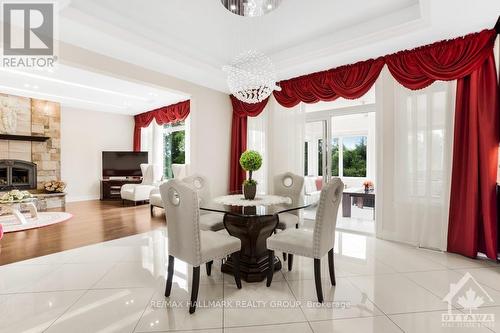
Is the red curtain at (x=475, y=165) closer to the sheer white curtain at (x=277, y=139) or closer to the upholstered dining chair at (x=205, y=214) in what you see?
the sheer white curtain at (x=277, y=139)

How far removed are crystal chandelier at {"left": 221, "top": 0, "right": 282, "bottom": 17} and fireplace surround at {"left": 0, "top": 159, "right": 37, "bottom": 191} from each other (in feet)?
23.2

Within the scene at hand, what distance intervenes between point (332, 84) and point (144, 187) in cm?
531

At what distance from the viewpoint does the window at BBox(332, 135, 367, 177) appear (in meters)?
7.09

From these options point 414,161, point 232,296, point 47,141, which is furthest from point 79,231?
point 414,161

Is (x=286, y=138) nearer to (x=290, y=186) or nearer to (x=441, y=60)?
(x=290, y=186)

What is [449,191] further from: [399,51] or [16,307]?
[16,307]

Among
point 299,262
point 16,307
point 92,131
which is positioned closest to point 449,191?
point 299,262

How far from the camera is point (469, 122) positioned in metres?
2.92

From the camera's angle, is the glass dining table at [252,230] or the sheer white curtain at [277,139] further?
the sheer white curtain at [277,139]

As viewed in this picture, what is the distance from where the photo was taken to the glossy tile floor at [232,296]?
1.77 metres

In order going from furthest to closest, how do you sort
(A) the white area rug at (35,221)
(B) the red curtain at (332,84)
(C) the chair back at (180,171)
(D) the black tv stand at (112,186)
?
(D) the black tv stand at (112,186)
(C) the chair back at (180,171)
(A) the white area rug at (35,221)
(B) the red curtain at (332,84)

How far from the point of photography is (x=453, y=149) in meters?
3.07

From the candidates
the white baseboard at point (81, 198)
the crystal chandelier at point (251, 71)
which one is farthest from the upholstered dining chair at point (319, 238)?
the white baseboard at point (81, 198)

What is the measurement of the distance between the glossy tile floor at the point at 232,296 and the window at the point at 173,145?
5069 mm
